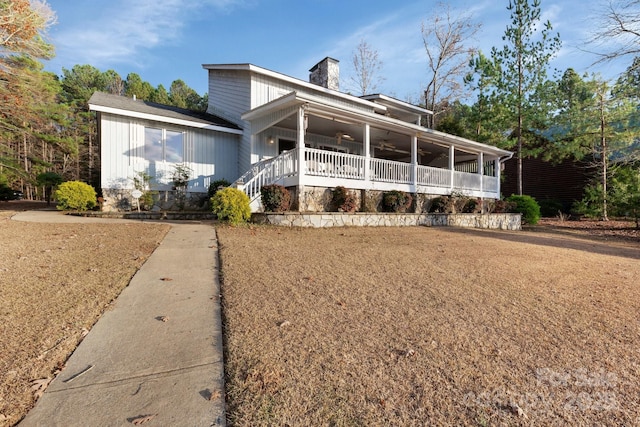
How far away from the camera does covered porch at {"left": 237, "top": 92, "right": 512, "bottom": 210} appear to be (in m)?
9.80

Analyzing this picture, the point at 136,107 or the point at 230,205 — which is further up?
the point at 136,107

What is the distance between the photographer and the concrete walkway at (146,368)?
1.55 m

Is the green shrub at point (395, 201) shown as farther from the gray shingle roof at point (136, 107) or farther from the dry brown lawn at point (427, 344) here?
the gray shingle roof at point (136, 107)

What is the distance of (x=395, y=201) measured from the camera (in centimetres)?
1104

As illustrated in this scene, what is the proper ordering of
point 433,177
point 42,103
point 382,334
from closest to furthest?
point 382,334, point 433,177, point 42,103

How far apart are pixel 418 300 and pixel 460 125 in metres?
22.8

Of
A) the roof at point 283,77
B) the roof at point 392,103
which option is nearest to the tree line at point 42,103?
the roof at point 283,77

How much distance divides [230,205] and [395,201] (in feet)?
19.8

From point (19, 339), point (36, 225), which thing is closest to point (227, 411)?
point (19, 339)

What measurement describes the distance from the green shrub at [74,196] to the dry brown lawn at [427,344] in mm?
9197

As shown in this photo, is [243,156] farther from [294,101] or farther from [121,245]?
[121,245]

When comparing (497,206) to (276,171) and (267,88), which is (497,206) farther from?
(267,88)

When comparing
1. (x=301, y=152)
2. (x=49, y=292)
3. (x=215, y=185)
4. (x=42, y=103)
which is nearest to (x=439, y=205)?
(x=301, y=152)

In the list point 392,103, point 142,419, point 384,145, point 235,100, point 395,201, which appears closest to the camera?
point 142,419
